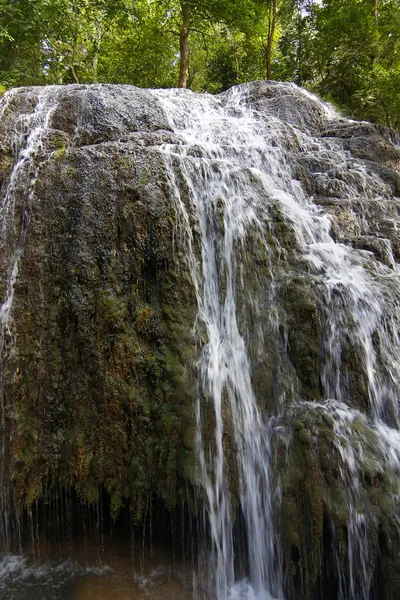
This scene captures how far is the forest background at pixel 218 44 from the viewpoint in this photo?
1005cm

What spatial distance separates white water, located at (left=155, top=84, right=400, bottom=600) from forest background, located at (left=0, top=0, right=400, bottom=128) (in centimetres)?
659

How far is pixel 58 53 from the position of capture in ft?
36.8

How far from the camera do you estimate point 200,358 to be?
3832 millimetres

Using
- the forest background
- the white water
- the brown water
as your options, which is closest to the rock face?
the white water

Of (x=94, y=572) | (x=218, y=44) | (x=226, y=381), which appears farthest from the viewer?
(x=218, y=44)

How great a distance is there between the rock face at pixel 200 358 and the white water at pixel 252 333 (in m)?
0.02

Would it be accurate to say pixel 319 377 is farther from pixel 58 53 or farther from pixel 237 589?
pixel 58 53

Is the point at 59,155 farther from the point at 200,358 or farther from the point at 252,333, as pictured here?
the point at 252,333

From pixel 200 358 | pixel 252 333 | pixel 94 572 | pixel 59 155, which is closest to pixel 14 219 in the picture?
pixel 59 155

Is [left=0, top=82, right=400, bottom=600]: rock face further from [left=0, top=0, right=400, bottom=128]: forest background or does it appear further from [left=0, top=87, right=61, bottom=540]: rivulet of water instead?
[left=0, top=0, right=400, bottom=128]: forest background

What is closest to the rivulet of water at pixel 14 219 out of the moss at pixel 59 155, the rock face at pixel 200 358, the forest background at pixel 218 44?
the rock face at pixel 200 358

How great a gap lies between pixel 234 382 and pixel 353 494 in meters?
1.36

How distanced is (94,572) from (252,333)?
269 cm

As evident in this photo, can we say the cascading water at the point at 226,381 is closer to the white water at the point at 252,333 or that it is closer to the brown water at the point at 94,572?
the white water at the point at 252,333
